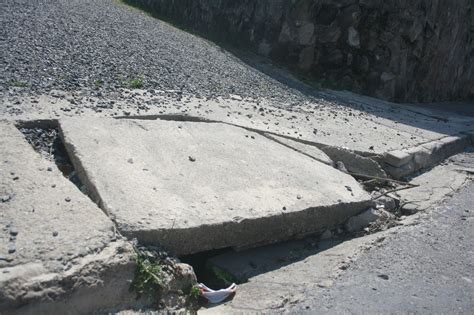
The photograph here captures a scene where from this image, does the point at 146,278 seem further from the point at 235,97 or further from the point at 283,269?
the point at 235,97

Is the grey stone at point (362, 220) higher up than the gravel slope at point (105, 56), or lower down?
lower down

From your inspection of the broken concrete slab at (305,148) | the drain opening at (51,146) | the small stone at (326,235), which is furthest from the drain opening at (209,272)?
the broken concrete slab at (305,148)

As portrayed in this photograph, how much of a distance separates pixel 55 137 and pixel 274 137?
1641 mm

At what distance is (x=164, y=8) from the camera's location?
10.1m

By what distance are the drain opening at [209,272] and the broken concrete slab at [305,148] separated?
1.36 metres

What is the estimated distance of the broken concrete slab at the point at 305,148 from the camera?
11.8ft

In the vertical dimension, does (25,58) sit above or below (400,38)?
below

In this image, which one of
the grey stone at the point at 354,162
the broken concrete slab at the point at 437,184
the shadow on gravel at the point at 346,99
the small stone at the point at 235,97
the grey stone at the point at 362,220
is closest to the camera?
the grey stone at the point at 362,220

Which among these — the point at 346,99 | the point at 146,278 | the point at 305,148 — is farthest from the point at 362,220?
the point at 346,99

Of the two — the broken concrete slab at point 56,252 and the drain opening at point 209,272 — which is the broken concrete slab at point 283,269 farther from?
the broken concrete slab at point 56,252

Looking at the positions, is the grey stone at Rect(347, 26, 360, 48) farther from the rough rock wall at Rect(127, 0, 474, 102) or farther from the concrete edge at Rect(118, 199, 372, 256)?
the concrete edge at Rect(118, 199, 372, 256)

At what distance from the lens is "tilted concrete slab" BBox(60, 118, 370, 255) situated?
2.14m

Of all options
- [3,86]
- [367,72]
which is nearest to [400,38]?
[367,72]

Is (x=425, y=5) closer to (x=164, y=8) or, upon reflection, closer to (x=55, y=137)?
(x=164, y=8)
